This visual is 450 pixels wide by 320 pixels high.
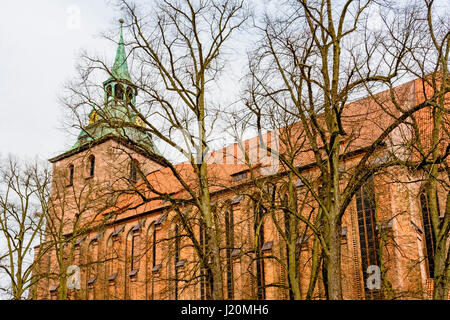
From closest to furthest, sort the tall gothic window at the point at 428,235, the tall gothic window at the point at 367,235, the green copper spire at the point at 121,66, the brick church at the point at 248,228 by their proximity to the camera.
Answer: the green copper spire at the point at 121,66 < the brick church at the point at 248,228 < the tall gothic window at the point at 428,235 < the tall gothic window at the point at 367,235

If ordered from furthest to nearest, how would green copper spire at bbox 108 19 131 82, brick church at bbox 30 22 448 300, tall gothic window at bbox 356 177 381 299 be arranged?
tall gothic window at bbox 356 177 381 299 → brick church at bbox 30 22 448 300 → green copper spire at bbox 108 19 131 82

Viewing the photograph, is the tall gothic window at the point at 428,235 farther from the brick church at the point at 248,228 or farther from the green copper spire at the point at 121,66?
the green copper spire at the point at 121,66

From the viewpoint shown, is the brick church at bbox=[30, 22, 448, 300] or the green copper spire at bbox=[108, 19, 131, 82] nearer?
the green copper spire at bbox=[108, 19, 131, 82]

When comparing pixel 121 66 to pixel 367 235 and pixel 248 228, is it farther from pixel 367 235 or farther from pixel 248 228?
pixel 248 228

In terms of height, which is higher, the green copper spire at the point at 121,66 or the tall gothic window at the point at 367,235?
the green copper spire at the point at 121,66

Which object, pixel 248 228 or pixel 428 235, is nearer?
pixel 428 235

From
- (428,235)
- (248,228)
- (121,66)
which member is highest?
(121,66)

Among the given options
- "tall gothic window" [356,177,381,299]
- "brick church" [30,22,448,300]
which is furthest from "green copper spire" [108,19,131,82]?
"tall gothic window" [356,177,381,299]

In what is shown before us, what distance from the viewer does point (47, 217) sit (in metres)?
20.4

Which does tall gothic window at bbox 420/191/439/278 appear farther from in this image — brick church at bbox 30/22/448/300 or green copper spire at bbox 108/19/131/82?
green copper spire at bbox 108/19/131/82

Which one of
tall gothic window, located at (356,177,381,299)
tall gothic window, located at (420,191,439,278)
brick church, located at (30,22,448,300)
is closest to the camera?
brick church, located at (30,22,448,300)

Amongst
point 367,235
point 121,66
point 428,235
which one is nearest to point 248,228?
point 367,235

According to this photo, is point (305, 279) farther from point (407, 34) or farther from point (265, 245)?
point (407, 34)

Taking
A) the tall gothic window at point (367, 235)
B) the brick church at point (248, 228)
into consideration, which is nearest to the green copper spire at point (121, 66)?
the brick church at point (248, 228)
